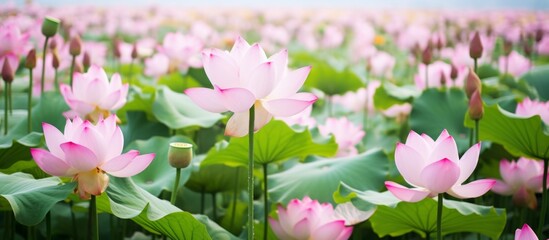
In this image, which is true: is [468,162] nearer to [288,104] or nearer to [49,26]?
[288,104]

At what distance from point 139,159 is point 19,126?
0.84 metres

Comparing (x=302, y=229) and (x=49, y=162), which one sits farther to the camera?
(x=302, y=229)

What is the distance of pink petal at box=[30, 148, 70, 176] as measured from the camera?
1034 mm

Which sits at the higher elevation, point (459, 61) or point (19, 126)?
point (459, 61)

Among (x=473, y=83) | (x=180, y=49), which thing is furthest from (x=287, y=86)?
(x=180, y=49)

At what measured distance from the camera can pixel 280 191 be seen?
160 cm

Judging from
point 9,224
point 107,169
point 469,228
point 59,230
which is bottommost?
point 59,230

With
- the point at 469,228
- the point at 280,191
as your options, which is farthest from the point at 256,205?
the point at 469,228

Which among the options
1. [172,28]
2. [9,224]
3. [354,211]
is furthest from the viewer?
[172,28]

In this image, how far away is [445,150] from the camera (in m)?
1.08

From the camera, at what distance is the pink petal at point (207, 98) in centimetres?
103

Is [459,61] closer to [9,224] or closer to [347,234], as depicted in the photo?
[347,234]

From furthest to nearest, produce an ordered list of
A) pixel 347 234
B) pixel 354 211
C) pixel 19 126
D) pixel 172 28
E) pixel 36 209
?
1. pixel 172 28
2. pixel 19 126
3. pixel 354 211
4. pixel 347 234
5. pixel 36 209

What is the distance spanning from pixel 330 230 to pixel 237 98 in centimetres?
40
